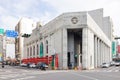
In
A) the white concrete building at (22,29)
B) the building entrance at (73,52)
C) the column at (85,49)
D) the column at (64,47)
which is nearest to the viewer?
the column at (85,49)

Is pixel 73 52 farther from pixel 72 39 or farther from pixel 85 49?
pixel 85 49

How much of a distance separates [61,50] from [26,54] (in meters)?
63.9

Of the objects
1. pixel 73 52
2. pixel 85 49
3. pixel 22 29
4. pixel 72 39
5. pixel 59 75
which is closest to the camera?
pixel 59 75

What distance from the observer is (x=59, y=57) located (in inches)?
2771

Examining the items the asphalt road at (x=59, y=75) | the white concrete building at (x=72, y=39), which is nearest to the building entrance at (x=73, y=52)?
the white concrete building at (x=72, y=39)

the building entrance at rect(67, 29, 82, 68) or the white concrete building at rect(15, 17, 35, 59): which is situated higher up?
the white concrete building at rect(15, 17, 35, 59)

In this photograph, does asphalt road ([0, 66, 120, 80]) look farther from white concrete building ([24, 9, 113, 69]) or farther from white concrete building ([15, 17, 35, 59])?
white concrete building ([15, 17, 35, 59])

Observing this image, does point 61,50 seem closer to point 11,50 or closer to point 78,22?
point 78,22

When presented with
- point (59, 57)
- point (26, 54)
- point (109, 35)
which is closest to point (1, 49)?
point (26, 54)

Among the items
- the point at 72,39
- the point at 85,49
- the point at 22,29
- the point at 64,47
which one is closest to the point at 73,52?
the point at 72,39

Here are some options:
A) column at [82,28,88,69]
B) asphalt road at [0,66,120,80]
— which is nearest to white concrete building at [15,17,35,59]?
column at [82,28,88,69]

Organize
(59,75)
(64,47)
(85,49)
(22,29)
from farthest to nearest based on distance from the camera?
(22,29), (64,47), (85,49), (59,75)

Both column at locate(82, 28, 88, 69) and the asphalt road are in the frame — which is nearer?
the asphalt road

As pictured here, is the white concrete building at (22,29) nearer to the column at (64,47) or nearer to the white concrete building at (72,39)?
the white concrete building at (72,39)
